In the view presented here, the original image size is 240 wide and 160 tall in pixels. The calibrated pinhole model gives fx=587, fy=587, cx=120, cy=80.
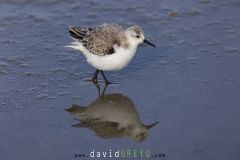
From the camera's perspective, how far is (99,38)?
8.52 m

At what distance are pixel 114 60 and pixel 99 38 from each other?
429 millimetres

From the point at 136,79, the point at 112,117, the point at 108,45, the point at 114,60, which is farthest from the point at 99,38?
the point at 112,117

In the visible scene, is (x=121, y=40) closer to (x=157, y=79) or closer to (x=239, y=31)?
(x=157, y=79)

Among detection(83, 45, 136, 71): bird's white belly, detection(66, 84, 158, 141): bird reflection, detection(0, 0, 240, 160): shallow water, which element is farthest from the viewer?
detection(83, 45, 136, 71): bird's white belly

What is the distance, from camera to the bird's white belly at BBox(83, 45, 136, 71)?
27.4ft

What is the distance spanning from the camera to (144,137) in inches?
288

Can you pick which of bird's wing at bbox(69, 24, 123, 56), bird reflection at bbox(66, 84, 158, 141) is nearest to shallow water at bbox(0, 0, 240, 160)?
bird reflection at bbox(66, 84, 158, 141)

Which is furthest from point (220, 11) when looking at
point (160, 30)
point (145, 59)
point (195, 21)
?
point (145, 59)

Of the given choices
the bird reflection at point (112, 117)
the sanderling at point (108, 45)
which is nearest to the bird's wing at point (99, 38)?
the sanderling at point (108, 45)

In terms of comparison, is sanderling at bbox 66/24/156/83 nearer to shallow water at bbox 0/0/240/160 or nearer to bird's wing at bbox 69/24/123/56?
bird's wing at bbox 69/24/123/56

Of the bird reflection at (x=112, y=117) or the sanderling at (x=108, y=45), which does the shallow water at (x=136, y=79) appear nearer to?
the bird reflection at (x=112, y=117)

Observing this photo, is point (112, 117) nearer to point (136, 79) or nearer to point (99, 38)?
point (136, 79)

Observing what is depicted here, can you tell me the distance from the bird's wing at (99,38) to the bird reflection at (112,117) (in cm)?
64

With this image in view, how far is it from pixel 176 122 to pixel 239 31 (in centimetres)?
294
